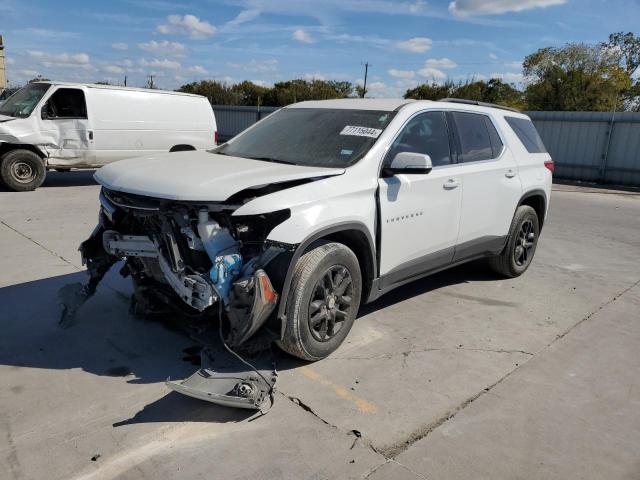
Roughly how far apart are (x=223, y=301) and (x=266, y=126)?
2.23 m

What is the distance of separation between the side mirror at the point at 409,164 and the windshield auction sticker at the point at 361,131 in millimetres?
292

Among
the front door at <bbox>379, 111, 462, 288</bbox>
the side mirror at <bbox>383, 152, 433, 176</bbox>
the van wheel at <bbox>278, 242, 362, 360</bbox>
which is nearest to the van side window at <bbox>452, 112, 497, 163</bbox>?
the front door at <bbox>379, 111, 462, 288</bbox>

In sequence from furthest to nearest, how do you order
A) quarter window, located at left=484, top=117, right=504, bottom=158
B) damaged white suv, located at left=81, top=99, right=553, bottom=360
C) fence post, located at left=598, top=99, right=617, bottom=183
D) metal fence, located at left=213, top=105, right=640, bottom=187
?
fence post, located at left=598, top=99, right=617, bottom=183
metal fence, located at left=213, top=105, right=640, bottom=187
quarter window, located at left=484, top=117, right=504, bottom=158
damaged white suv, located at left=81, top=99, right=553, bottom=360

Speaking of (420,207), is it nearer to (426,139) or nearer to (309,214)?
(426,139)

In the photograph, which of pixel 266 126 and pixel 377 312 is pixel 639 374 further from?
pixel 266 126

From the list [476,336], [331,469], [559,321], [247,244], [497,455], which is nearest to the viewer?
[331,469]

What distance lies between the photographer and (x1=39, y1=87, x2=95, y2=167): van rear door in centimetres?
1075

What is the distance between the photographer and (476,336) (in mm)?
4414

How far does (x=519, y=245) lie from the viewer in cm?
594

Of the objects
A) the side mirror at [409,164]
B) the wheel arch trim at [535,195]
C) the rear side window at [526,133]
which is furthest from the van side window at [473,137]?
the side mirror at [409,164]

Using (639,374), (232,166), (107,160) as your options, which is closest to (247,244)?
(232,166)

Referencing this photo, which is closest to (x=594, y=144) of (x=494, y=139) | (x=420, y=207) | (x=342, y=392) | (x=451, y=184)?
(x=494, y=139)

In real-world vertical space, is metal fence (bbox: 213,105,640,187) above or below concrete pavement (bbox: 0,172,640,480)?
above

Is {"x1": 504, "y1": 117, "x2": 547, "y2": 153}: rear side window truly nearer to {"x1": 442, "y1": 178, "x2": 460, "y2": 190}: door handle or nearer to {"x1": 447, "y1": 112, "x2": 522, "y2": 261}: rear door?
{"x1": 447, "y1": 112, "x2": 522, "y2": 261}: rear door
